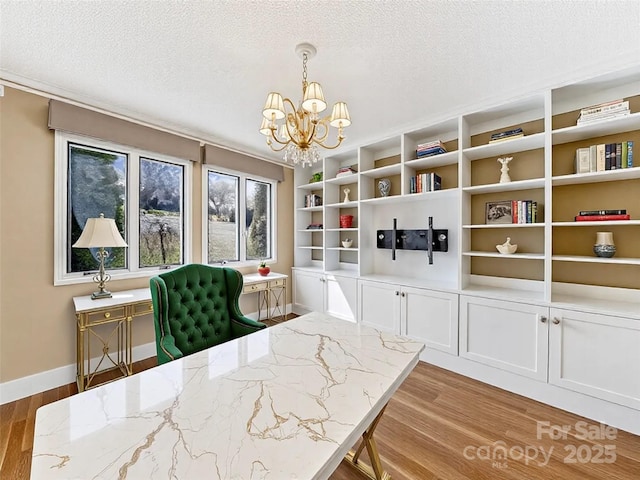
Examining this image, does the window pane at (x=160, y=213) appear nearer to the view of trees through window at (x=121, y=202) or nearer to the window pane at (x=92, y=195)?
the view of trees through window at (x=121, y=202)

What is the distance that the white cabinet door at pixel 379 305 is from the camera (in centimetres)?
312

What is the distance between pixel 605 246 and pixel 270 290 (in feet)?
11.9

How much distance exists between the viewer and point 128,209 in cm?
280

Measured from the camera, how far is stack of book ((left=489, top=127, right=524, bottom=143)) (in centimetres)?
241

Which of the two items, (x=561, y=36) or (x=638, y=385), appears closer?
(x=561, y=36)

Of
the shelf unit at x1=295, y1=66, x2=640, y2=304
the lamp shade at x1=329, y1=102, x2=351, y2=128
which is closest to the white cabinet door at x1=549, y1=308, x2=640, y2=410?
the shelf unit at x1=295, y1=66, x2=640, y2=304

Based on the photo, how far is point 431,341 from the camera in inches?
111

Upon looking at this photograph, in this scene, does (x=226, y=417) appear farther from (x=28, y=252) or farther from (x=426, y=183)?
(x=426, y=183)

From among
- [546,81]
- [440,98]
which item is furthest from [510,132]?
[440,98]

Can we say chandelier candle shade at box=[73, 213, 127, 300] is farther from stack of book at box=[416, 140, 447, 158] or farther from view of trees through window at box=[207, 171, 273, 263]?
stack of book at box=[416, 140, 447, 158]

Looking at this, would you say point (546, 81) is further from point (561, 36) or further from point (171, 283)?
point (171, 283)

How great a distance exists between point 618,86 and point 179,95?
3.65 metres

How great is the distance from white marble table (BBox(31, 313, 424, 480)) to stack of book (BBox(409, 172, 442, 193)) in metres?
2.11

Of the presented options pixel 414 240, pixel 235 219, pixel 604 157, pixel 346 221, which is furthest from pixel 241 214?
pixel 604 157
